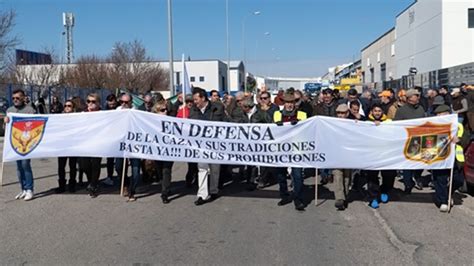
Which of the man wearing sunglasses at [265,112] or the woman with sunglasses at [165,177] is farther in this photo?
the man wearing sunglasses at [265,112]

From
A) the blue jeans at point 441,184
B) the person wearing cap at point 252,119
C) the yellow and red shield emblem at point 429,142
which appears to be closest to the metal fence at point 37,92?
the person wearing cap at point 252,119

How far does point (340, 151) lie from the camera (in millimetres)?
8133

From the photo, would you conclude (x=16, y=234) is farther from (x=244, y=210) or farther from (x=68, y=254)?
(x=244, y=210)

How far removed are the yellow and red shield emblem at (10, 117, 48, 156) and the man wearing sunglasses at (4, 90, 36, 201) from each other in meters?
0.16

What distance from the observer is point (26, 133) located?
910 cm

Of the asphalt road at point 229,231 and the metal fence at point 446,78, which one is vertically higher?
the metal fence at point 446,78

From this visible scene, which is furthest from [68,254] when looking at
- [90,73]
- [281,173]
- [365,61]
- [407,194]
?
[365,61]

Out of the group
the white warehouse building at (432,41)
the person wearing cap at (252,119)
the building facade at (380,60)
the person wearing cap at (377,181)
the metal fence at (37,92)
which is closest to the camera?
the person wearing cap at (377,181)

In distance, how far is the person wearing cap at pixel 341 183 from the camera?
8.05 metres

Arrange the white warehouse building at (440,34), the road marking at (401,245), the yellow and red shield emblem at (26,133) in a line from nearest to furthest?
the road marking at (401,245)
the yellow and red shield emblem at (26,133)
the white warehouse building at (440,34)

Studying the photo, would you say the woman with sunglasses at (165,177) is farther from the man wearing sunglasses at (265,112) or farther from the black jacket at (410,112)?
the black jacket at (410,112)

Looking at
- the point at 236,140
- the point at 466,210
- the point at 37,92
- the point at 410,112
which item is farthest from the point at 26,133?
the point at 37,92

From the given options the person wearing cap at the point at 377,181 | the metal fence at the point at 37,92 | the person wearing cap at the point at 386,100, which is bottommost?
the person wearing cap at the point at 377,181

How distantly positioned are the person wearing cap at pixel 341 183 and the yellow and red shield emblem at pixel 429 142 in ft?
3.28
